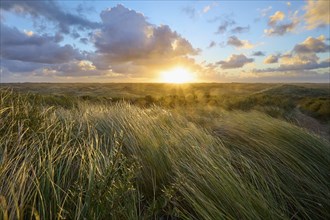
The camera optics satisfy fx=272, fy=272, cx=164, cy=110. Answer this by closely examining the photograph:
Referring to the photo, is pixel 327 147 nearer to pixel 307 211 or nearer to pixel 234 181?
pixel 307 211

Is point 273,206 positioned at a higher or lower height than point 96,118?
lower

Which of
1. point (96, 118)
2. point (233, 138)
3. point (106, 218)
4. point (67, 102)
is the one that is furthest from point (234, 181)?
point (67, 102)

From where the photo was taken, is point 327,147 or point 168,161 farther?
point 327,147

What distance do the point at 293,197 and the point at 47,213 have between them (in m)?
1.79

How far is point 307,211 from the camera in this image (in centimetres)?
210

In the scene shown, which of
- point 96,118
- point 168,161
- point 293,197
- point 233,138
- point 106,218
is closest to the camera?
point 106,218

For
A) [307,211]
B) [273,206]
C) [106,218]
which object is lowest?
[307,211]

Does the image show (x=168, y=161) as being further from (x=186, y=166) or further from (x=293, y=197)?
(x=293, y=197)

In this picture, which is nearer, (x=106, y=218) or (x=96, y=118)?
(x=106, y=218)

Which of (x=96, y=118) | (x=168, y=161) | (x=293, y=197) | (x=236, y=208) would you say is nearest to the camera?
(x=236, y=208)

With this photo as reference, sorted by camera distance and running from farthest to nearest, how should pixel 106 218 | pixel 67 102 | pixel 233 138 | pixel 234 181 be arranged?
pixel 67 102 → pixel 233 138 → pixel 234 181 → pixel 106 218

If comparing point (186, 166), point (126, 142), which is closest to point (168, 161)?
point (186, 166)

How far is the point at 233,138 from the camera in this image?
3.61 metres

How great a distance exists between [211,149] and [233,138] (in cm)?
104
